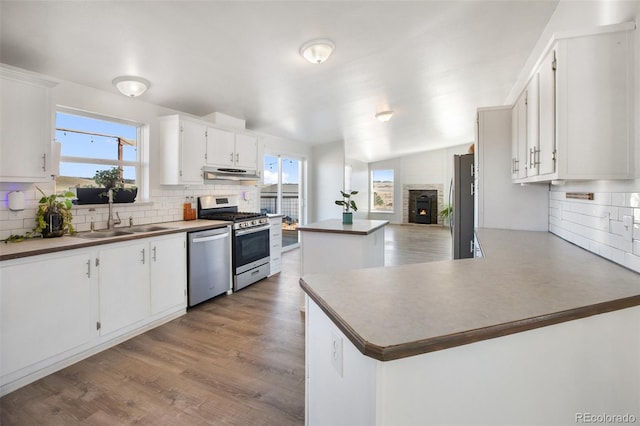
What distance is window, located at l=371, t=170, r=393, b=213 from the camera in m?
11.4

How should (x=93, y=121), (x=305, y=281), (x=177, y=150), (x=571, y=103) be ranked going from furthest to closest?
(x=177, y=150) → (x=93, y=121) → (x=571, y=103) → (x=305, y=281)

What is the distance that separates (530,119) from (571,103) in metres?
0.57

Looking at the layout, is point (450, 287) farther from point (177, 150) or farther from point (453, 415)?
point (177, 150)

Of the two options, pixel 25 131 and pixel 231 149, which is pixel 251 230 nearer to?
pixel 231 149

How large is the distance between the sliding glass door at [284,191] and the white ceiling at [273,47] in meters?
1.85

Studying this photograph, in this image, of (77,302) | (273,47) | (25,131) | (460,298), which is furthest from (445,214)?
(25,131)

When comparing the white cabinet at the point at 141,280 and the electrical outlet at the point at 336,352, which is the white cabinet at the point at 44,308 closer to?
the white cabinet at the point at 141,280

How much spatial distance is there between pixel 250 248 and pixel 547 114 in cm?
337

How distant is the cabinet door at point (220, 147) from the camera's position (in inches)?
150

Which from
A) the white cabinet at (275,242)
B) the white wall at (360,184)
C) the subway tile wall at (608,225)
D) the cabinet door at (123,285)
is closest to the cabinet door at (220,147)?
the white cabinet at (275,242)

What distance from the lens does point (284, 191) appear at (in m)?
6.40

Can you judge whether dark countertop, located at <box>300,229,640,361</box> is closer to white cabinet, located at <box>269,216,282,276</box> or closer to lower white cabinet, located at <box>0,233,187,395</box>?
lower white cabinet, located at <box>0,233,187,395</box>

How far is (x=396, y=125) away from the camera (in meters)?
5.95

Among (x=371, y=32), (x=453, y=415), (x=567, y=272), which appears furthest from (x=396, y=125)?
(x=453, y=415)
